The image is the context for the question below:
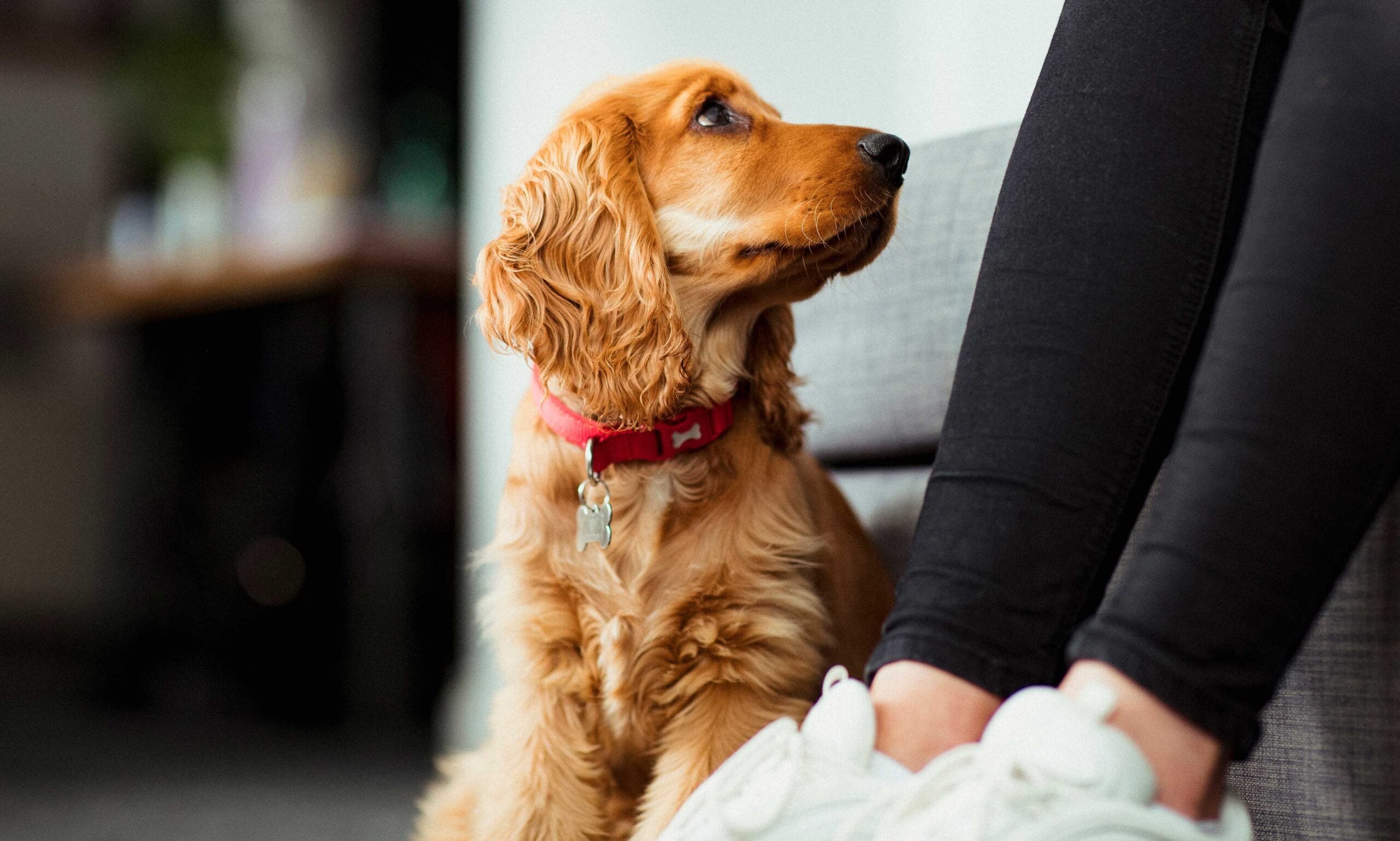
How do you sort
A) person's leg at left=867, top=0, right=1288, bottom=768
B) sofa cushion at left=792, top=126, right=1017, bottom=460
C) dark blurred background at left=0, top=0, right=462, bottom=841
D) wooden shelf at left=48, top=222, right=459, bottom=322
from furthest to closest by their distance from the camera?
wooden shelf at left=48, top=222, right=459, bottom=322, dark blurred background at left=0, top=0, right=462, bottom=841, sofa cushion at left=792, top=126, right=1017, bottom=460, person's leg at left=867, top=0, right=1288, bottom=768

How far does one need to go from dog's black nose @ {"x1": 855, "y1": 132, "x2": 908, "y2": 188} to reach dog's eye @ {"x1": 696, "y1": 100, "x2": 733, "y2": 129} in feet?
0.52

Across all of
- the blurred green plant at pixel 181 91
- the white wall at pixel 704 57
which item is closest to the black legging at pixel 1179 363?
the white wall at pixel 704 57

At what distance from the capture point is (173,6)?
16.3 ft

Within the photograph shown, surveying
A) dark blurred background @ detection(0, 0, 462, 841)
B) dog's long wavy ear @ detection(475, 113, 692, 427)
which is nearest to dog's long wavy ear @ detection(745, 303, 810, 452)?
dog's long wavy ear @ detection(475, 113, 692, 427)

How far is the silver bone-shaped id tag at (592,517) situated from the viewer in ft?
3.53

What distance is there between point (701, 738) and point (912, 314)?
1.95 feet

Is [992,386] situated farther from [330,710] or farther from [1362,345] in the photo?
[330,710]

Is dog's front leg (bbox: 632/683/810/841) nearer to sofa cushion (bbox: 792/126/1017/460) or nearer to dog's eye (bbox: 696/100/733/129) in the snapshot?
sofa cushion (bbox: 792/126/1017/460)

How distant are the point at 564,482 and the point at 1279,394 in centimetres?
68

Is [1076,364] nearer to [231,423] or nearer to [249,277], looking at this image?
[249,277]

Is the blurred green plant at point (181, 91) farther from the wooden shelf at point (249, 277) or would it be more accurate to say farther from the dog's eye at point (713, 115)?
the dog's eye at point (713, 115)

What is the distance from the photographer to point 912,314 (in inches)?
55.5

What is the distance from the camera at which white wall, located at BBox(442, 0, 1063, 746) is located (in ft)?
5.76

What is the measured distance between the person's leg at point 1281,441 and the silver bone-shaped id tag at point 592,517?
1.63 feet
